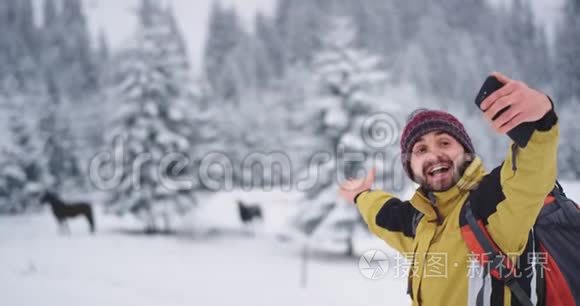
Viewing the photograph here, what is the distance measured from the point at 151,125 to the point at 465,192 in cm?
1905

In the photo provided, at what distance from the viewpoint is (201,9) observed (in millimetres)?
72062

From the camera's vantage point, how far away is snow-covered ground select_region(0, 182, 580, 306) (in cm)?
606

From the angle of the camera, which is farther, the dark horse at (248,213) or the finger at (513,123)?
the dark horse at (248,213)

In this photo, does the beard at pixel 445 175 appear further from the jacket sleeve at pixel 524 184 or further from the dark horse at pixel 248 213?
the dark horse at pixel 248 213

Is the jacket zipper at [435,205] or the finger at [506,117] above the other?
the finger at [506,117]

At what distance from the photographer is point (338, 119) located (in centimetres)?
1453

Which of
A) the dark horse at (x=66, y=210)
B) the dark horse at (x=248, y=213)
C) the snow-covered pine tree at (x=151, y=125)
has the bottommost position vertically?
the dark horse at (x=248, y=213)

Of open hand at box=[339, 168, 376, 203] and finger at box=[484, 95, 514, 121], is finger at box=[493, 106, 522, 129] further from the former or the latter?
open hand at box=[339, 168, 376, 203]

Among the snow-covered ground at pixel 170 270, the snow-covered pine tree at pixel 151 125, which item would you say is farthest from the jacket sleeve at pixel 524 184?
the snow-covered pine tree at pixel 151 125

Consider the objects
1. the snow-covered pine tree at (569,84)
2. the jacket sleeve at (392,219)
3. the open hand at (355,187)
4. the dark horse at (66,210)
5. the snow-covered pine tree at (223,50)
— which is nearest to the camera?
the jacket sleeve at (392,219)

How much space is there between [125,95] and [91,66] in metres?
41.7

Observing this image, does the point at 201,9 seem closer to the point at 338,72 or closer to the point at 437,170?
the point at 338,72

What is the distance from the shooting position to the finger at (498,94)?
1162 millimetres

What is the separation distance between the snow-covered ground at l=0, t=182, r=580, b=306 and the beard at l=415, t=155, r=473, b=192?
57.8 inches
